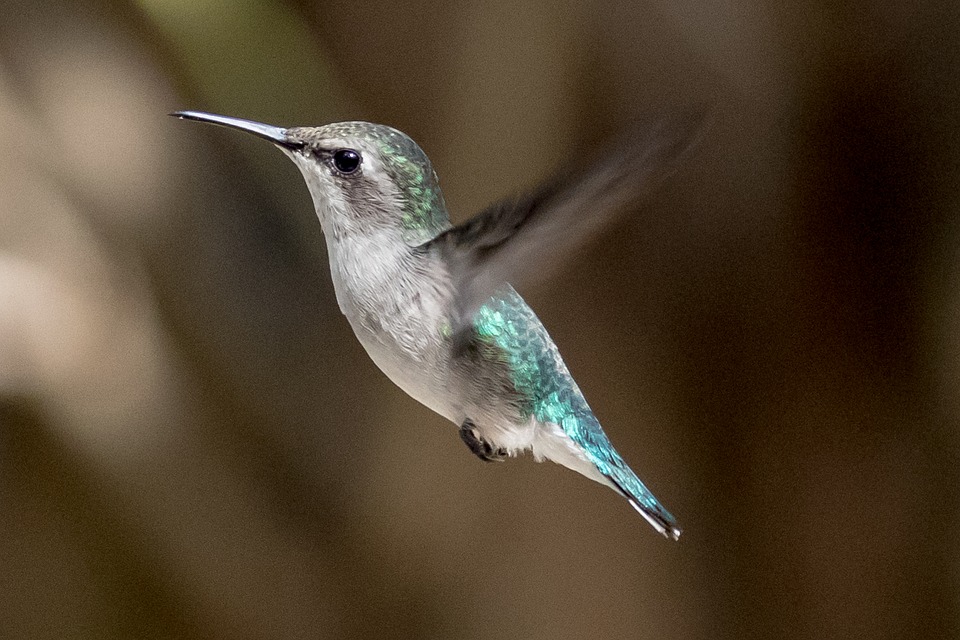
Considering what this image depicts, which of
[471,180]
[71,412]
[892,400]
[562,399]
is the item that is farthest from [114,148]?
[892,400]

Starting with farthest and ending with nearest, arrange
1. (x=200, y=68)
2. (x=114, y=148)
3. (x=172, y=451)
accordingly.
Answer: (x=172, y=451) < (x=114, y=148) < (x=200, y=68)

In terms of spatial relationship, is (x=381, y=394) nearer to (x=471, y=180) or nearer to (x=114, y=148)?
(x=471, y=180)

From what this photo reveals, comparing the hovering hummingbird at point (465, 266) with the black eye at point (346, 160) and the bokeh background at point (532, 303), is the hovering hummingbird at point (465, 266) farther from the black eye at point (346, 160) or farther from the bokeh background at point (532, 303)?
the bokeh background at point (532, 303)

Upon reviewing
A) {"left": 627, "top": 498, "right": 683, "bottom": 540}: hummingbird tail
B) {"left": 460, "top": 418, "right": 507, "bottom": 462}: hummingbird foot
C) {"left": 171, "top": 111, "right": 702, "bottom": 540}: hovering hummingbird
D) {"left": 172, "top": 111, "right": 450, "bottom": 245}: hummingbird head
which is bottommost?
{"left": 627, "top": 498, "right": 683, "bottom": 540}: hummingbird tail

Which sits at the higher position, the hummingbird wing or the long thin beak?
the long thin beak

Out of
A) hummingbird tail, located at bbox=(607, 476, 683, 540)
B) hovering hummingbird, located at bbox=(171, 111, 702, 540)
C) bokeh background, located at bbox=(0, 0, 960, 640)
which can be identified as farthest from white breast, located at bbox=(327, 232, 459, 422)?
bokeh background, located at bbox=(0, 0, 960, 640)

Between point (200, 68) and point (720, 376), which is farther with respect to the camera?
point (720, 376)

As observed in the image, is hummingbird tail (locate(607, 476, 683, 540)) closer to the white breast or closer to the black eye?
the white breast
